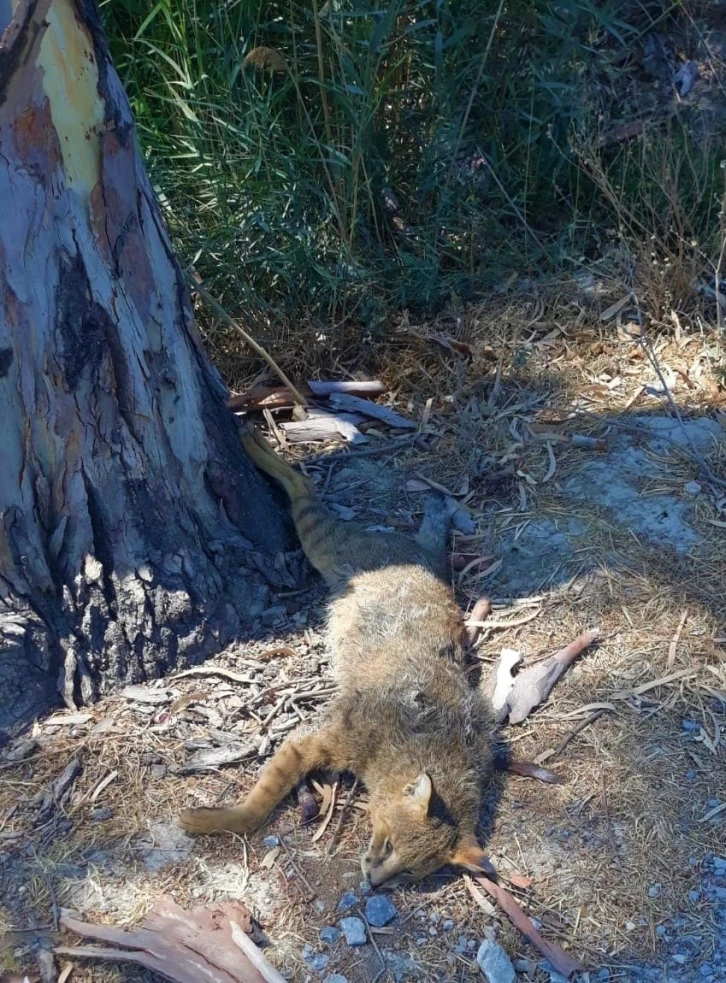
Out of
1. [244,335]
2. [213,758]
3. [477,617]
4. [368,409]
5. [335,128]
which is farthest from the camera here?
Answer: [335,128]

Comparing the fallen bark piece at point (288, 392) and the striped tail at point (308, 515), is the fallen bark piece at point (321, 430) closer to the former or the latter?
the fallen bark piece at point (288, 392)

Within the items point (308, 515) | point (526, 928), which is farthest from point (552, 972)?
point (308, 515)

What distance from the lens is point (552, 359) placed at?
5.50 meters

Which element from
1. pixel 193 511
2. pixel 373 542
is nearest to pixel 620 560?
pixel 373 542

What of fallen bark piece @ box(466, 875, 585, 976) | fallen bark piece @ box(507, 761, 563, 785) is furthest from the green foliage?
fallen bark piece @ box(466, 875, 585, 976)

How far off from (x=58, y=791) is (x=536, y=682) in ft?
5.76

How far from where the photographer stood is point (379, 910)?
3.16 metres

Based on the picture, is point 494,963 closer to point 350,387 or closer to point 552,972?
point 552,972

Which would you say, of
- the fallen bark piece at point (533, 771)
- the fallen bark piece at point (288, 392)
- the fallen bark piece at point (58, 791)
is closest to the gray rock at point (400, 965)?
the fallen bark piece at point (533, 771)

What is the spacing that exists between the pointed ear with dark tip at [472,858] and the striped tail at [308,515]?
126cm

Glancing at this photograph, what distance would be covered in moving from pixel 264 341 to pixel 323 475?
37.5 inches

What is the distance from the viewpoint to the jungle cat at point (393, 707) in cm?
332

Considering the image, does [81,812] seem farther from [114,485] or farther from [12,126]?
[12,126]

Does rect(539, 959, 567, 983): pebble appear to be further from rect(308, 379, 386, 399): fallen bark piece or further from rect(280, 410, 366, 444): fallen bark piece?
rect(308, 379, 386, 399): fallen bark piece
